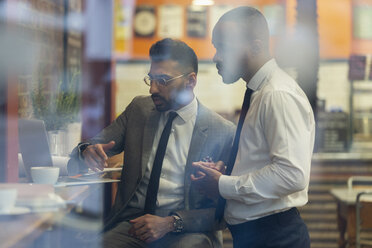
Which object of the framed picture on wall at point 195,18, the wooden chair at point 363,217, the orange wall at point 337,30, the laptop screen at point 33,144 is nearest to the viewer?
the laptop screen at point 33,144

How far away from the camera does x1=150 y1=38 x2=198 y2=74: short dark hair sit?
1.61 m

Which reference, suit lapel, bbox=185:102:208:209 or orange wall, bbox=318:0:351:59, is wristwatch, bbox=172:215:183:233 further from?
orange wall, bbox=318:0:351:59

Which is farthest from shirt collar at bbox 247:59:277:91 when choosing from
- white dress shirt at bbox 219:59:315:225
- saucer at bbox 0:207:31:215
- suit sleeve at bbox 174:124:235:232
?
saucer at bbox 0:207:31:215

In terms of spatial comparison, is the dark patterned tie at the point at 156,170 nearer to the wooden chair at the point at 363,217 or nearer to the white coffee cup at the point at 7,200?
the white coffee cup at the point at 7,200

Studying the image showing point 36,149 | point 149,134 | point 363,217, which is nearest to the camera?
point 149,134

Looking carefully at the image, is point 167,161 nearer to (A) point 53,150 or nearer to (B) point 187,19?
(A) point 53,150

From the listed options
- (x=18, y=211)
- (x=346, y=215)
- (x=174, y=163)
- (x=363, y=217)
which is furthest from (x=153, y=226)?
(x=346, y=215)

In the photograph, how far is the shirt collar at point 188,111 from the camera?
5.47ft

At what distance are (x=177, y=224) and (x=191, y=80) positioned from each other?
1.41 ft

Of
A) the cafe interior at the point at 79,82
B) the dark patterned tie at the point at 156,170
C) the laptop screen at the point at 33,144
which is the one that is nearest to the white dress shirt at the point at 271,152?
the cafe interior at the point at 79,82

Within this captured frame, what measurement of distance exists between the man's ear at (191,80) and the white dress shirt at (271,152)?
0.16m

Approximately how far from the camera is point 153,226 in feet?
5.45

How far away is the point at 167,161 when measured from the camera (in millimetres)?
1666

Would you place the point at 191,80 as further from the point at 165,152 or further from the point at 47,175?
the point at 47,175
